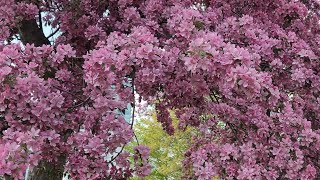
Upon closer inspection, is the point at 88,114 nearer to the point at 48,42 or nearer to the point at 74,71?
the point at 74,71

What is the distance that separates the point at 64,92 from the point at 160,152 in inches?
280

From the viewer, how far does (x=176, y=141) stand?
35.0 ft

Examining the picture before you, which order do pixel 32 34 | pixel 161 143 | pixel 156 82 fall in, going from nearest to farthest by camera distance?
pixel 156 82 → pixel 32 34 → pixel 161 143

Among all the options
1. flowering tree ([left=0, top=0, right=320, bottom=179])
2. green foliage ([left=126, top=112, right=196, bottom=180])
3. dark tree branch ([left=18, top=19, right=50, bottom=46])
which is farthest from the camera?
green foliage ([left=126, top=112, right=196, bottom=180])

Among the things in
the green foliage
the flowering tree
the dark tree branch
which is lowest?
the flowering tree

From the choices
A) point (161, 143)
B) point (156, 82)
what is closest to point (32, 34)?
point (156, 82)

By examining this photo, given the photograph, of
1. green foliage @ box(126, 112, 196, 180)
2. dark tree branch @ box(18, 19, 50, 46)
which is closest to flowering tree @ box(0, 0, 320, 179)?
dark tree branch @ box(18, 19, 50, 46)

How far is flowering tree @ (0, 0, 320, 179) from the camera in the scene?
300 centimetres

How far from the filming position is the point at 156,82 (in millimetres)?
3566

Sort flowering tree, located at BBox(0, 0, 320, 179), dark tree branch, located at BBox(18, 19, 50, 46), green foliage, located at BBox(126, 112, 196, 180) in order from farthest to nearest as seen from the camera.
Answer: green foliage, located at BBox(126, 112, 196, 180), dark tree branch, located at BBox(18, 19, 50, 46), flowering tree, located at BBox(0, 0, 320, 179)

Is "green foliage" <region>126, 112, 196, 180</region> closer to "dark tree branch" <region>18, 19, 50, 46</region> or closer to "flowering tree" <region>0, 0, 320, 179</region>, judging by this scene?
"flowering tree" <region>0, 0, 320, 179</region>

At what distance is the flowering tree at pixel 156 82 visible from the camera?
3000 mm

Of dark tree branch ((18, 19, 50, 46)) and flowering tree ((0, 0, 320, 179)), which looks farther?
dark tree branch ((18, 19, 50, 46))

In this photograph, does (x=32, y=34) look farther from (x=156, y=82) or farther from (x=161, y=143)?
(x=161, y=143)
